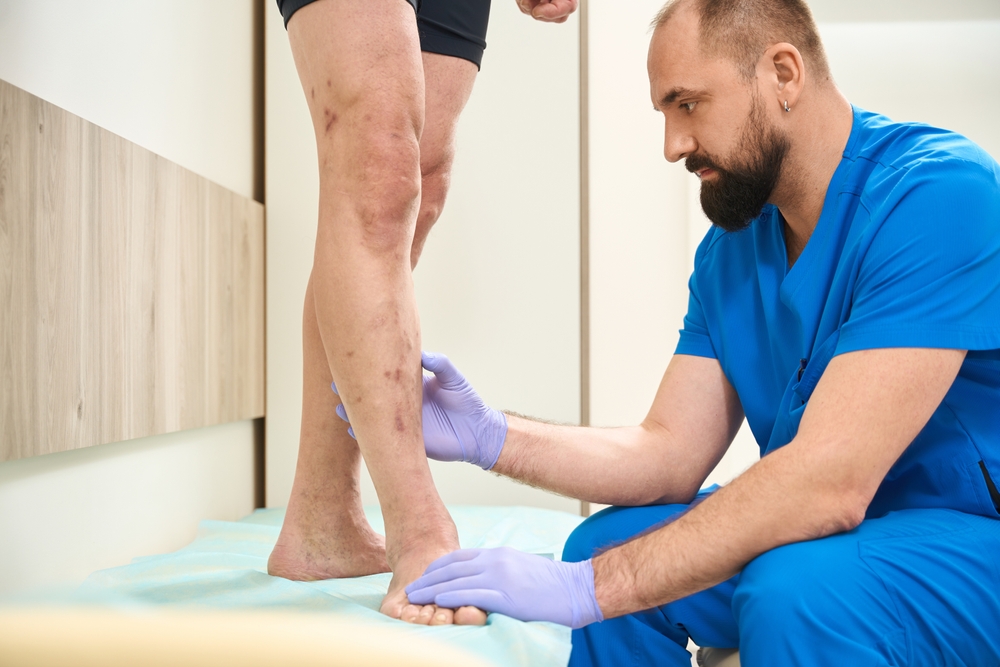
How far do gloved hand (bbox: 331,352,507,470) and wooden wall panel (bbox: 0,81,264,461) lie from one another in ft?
1.44

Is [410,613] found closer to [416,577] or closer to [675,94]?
[416,577]

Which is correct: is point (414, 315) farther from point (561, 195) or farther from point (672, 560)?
point (561, 195)

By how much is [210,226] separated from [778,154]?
1.24m

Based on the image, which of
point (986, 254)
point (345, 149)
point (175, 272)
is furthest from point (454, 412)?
point (175, 272)

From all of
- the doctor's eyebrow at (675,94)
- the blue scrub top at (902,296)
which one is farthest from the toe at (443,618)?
the doctor's eyebrow at (675,94)

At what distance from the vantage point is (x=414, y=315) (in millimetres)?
993

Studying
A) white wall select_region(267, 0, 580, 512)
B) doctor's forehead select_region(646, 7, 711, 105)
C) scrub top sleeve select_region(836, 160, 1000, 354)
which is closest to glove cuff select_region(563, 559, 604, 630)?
scrub top sleeve select_region(836, 160, 1000, 354)

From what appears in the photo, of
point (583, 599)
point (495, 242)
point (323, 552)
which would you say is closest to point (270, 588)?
point (323, 552)

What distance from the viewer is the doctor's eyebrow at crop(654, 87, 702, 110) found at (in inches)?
41.4

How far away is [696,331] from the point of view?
1198 millimetres

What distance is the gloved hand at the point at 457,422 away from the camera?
1.07 meters

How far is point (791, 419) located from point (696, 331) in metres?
0.27

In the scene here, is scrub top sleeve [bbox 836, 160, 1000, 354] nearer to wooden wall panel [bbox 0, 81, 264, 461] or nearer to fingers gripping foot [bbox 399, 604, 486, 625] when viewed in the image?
fingers gripping foot [bbox 399, 604, 486, 625]

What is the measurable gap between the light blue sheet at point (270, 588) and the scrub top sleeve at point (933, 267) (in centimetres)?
45
